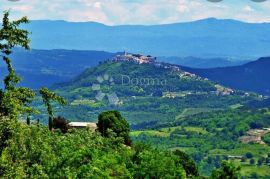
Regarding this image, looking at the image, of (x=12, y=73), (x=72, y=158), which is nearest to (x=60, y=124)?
(x=72, y=158)

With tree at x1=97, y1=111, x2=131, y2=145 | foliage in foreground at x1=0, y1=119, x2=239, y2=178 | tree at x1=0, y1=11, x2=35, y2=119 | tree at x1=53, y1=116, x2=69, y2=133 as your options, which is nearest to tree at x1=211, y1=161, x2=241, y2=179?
foliage in foreground at x1=0, y1=119, x2=239, y2=178

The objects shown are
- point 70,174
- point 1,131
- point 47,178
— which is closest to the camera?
point 1,131

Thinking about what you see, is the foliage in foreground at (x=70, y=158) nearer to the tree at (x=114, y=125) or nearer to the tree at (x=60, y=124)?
the tree at (x=60, y=124)

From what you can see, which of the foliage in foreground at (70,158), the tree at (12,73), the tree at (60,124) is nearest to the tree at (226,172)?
the foliage in foreground at (70,158)

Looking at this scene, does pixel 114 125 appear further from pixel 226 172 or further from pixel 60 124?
pixel 226 172

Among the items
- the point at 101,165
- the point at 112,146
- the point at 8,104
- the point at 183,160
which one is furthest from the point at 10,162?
the point at 183,160

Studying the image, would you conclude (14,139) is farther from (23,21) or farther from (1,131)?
(23,21)

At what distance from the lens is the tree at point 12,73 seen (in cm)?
2494

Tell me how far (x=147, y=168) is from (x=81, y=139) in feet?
16.5

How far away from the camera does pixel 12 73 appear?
2570 centimetres

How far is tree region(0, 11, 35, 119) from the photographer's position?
81.8 feet

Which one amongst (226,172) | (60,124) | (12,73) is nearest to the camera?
Answer: (12,73)

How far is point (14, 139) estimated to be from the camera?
25562 mm

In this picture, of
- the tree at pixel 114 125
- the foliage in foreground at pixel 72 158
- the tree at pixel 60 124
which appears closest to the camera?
the foliage in foreground at pixel 72 158
